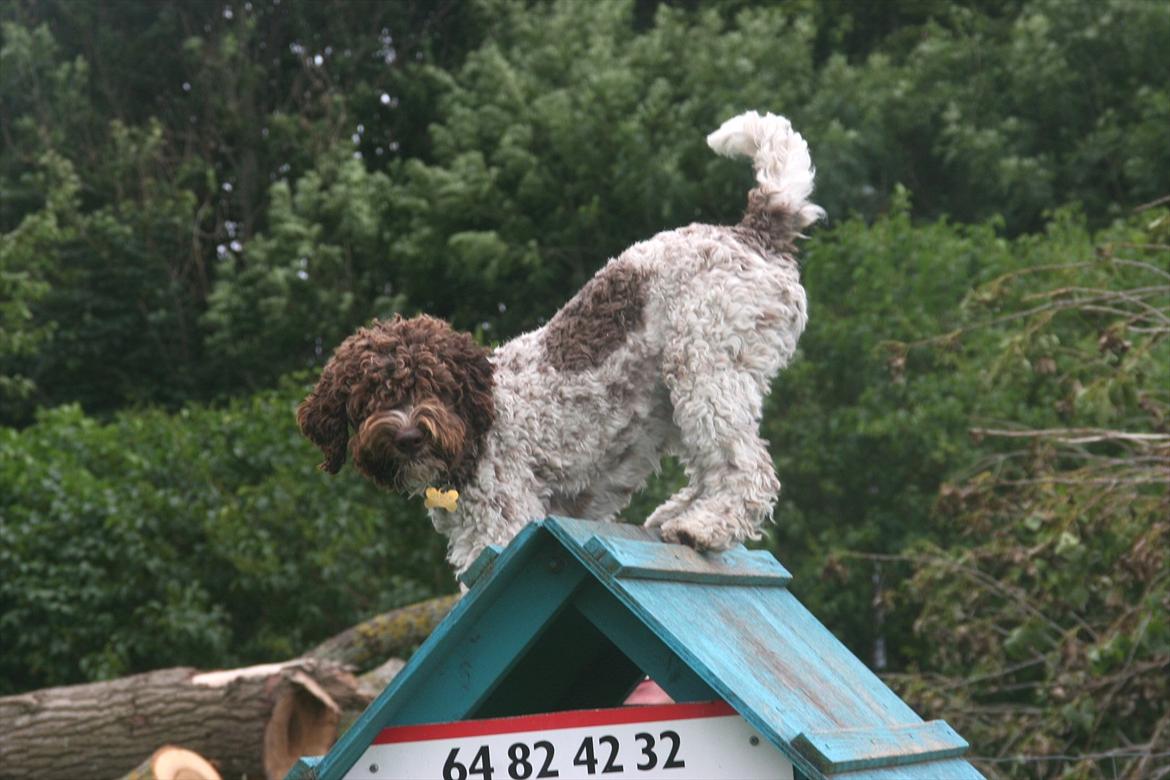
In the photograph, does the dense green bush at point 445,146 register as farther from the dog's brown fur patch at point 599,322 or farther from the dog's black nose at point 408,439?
the dog's black nose at point 408,439

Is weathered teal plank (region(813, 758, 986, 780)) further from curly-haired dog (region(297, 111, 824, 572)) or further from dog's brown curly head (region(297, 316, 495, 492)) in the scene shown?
dog's brown curly head (region(297, 316, 495, 492))

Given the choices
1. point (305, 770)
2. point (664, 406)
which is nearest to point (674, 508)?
point (664, 406)

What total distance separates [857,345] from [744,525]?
835 centimetres

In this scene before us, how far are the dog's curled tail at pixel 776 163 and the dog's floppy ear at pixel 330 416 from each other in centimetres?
113

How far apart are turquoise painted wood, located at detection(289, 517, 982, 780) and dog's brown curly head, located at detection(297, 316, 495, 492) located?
0.47 m

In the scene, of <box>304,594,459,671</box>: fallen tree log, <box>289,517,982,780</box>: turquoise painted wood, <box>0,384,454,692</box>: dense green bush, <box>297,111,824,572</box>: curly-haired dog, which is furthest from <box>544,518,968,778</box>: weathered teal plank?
<box>0,384,454,692</box>: dense green bush

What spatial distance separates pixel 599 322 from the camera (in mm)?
4117

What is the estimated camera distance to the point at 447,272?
50.1ft

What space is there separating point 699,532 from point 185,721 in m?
5.30

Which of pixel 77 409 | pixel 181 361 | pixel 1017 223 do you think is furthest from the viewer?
pixel 181 361

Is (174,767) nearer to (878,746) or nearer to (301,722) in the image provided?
(301,722)

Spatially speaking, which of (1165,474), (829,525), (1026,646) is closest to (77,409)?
(829,525)

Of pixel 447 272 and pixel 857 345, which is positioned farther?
pixel 447 272

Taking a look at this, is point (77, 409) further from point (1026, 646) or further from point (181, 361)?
point (1026, 646)
